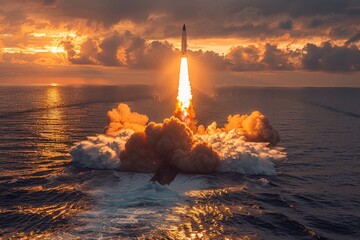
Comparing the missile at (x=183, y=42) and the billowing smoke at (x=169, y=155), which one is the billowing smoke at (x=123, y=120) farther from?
the missile at (x=183, y=42)

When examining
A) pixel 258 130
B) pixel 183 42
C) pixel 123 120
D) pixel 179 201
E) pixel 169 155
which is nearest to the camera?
pixel 179 201

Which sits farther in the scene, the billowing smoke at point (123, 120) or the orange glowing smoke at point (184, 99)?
the billowing smoke at point (123, 120)

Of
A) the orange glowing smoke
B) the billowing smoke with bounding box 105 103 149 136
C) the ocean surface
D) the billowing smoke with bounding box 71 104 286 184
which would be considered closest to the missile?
the orange glowing smoke

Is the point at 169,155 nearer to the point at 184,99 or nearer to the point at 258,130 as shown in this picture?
the point at 184,99

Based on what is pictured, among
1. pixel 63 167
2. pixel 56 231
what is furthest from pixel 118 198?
pixel 63 167

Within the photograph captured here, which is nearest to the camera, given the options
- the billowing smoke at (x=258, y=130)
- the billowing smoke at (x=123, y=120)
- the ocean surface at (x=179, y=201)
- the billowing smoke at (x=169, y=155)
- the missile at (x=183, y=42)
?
the ocean surface at (x=179, y=201)

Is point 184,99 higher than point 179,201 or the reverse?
higher

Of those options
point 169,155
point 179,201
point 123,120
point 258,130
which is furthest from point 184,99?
point 179,201

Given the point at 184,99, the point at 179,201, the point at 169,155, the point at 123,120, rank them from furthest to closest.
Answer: the point at 123,120, the point at 184,99, the point at 169,155, the point at 179,201

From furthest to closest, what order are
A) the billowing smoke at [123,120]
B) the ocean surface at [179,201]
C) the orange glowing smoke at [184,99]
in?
1. the billowing smoke at [123,120]
2. the orange glowing smoke at [184,99]
3. the ocean surface at [179,201]

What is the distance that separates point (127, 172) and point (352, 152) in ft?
185

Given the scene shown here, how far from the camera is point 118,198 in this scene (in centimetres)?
5744

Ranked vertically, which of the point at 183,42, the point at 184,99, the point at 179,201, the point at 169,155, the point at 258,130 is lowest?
the point at 179,201

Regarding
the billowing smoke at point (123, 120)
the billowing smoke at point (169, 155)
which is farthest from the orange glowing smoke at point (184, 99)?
the billowing smoke at point (169, 155)
